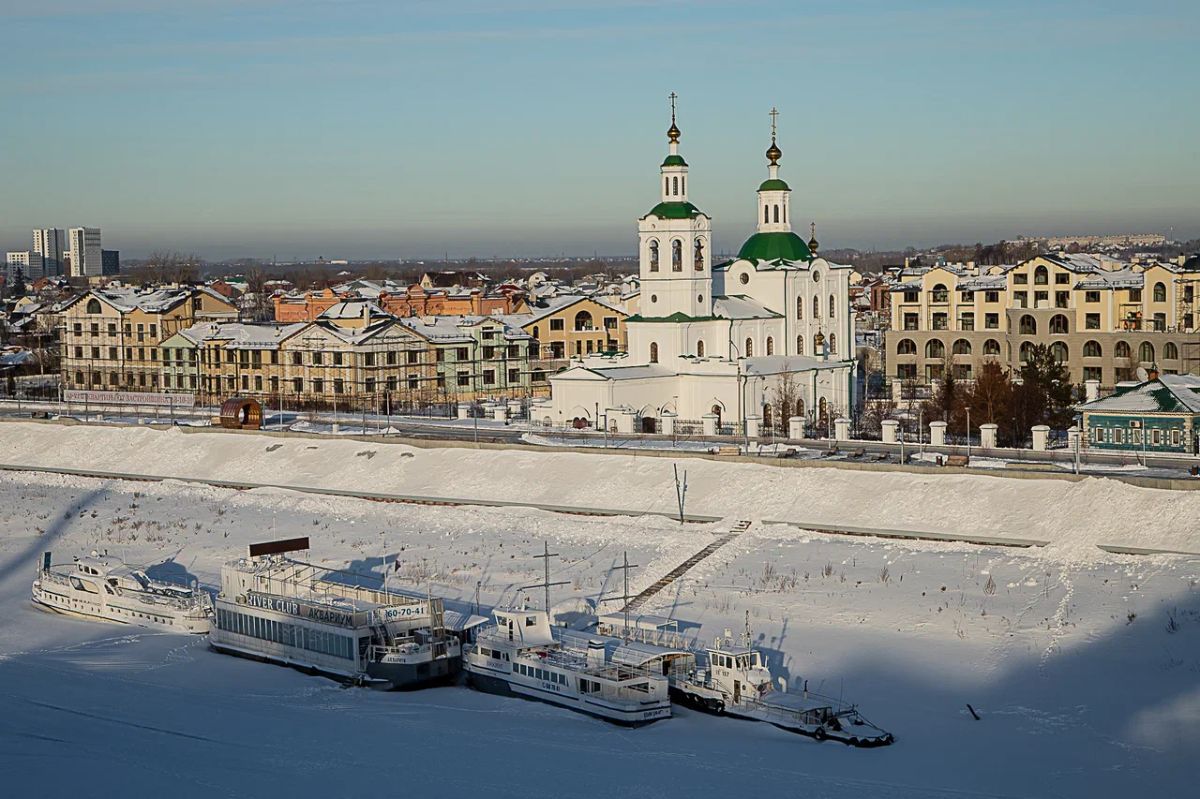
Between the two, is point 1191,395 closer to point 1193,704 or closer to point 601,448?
point 601,448

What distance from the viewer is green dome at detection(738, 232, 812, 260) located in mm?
58156

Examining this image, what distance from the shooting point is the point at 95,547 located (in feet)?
122

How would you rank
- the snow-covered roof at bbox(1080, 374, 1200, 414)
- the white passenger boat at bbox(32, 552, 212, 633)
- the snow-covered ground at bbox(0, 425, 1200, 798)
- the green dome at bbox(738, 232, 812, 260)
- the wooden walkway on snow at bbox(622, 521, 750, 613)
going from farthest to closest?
the green dome at bbox(738, 232, 812, 260) < the snow-covered roof at bbox(1080, 374, 1200, 414) < the wooden walkway on snow at bbox(622, 521, 750, 613) < the white passenger boat at bbox(32, 552, 212, 633) < the snow-covered ground at bbox(0, 425, 1200, 798)

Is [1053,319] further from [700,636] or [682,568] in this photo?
[700,636]

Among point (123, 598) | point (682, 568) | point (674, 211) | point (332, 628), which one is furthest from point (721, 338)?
point (332, 628)

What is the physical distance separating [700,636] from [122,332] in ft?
168

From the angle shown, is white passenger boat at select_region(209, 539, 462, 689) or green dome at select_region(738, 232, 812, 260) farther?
green dome at select_region(738, 232, 812, 260)

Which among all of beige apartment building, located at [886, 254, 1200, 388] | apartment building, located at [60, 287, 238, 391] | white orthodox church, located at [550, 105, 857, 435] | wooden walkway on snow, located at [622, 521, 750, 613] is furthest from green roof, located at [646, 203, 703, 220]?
apartment building, located at [60, 287, 238, 391]

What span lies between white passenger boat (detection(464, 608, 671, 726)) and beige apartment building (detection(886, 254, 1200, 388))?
121ft

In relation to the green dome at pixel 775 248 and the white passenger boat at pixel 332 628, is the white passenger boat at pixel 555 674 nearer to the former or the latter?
the white passenger boat at pixel 332 628

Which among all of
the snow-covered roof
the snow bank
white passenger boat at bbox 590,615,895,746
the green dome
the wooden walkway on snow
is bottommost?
white passenger boat at bbox 590,615,895,746

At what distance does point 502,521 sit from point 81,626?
1091cm

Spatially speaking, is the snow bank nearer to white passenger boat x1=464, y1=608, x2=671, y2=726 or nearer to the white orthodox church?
the white orthodox church

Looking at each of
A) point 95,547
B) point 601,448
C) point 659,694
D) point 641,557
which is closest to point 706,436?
point 601,448
